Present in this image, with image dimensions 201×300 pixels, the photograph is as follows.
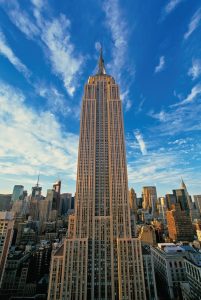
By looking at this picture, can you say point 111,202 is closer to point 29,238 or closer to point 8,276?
point 8,276

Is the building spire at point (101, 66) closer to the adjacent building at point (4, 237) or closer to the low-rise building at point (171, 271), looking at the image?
the adjacent building at point (4, 237)

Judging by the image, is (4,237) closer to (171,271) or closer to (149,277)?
(149,277)

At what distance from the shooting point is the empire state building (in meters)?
80.7

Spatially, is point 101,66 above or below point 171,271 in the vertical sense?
above

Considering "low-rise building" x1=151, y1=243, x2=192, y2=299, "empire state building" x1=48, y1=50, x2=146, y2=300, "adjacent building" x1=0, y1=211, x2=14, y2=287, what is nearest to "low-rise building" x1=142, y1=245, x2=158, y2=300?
"empire state building" x1=48, y1=50, x2=146, y2=300

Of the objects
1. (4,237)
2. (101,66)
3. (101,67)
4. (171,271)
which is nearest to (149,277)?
(171,271)

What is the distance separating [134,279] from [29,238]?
6088 inches

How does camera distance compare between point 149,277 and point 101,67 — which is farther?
point 101,67

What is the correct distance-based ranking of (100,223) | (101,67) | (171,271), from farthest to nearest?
(101,67) < (100,223) < (171,271)

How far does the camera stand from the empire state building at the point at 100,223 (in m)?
80.7

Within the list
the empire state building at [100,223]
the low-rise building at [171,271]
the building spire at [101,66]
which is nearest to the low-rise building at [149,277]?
the empire state building at [100,223]

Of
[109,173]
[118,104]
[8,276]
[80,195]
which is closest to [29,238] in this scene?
[8,276]

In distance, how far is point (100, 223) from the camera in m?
98.4

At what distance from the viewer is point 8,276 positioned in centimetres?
10775
